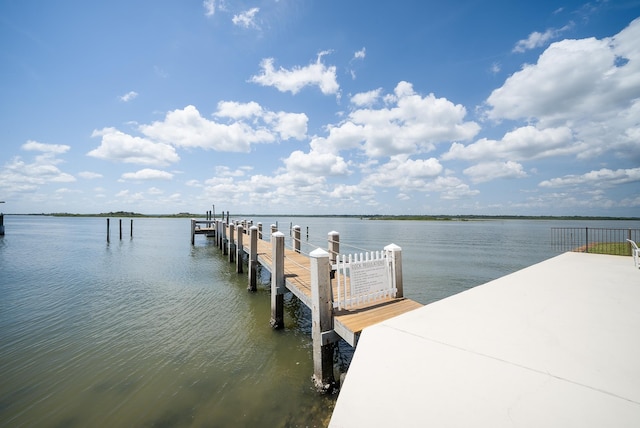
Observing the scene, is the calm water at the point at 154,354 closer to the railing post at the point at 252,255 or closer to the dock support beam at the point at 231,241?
the railing post at the point at 252,255

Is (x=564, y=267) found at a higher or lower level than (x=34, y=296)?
higher

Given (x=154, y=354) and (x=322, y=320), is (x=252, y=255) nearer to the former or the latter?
(x=154, y=354)

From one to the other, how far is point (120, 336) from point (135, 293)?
499 centimetres

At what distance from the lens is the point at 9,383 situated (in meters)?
5.76

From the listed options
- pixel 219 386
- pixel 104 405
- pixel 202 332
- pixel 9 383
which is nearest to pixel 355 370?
pixel 219 386

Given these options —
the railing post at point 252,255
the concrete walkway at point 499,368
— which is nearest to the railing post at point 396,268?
the concrete walkway at point 499,368

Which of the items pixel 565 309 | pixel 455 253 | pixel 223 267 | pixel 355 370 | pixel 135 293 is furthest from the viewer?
pixel 455 253

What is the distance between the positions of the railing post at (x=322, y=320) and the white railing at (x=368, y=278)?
41 centimetres

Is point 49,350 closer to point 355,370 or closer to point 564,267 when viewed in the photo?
point 355,370

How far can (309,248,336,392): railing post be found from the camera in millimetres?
5562

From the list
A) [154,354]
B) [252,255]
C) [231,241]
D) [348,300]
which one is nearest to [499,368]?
[348,300]

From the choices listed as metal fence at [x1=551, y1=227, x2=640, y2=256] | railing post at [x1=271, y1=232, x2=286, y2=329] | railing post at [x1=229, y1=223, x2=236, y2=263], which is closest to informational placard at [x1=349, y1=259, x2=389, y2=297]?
railing post at [x1=271, y1=232, x2=286, y2=329]

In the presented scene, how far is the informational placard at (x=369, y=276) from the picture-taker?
20.2 feet

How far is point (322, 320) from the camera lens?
558 cm
